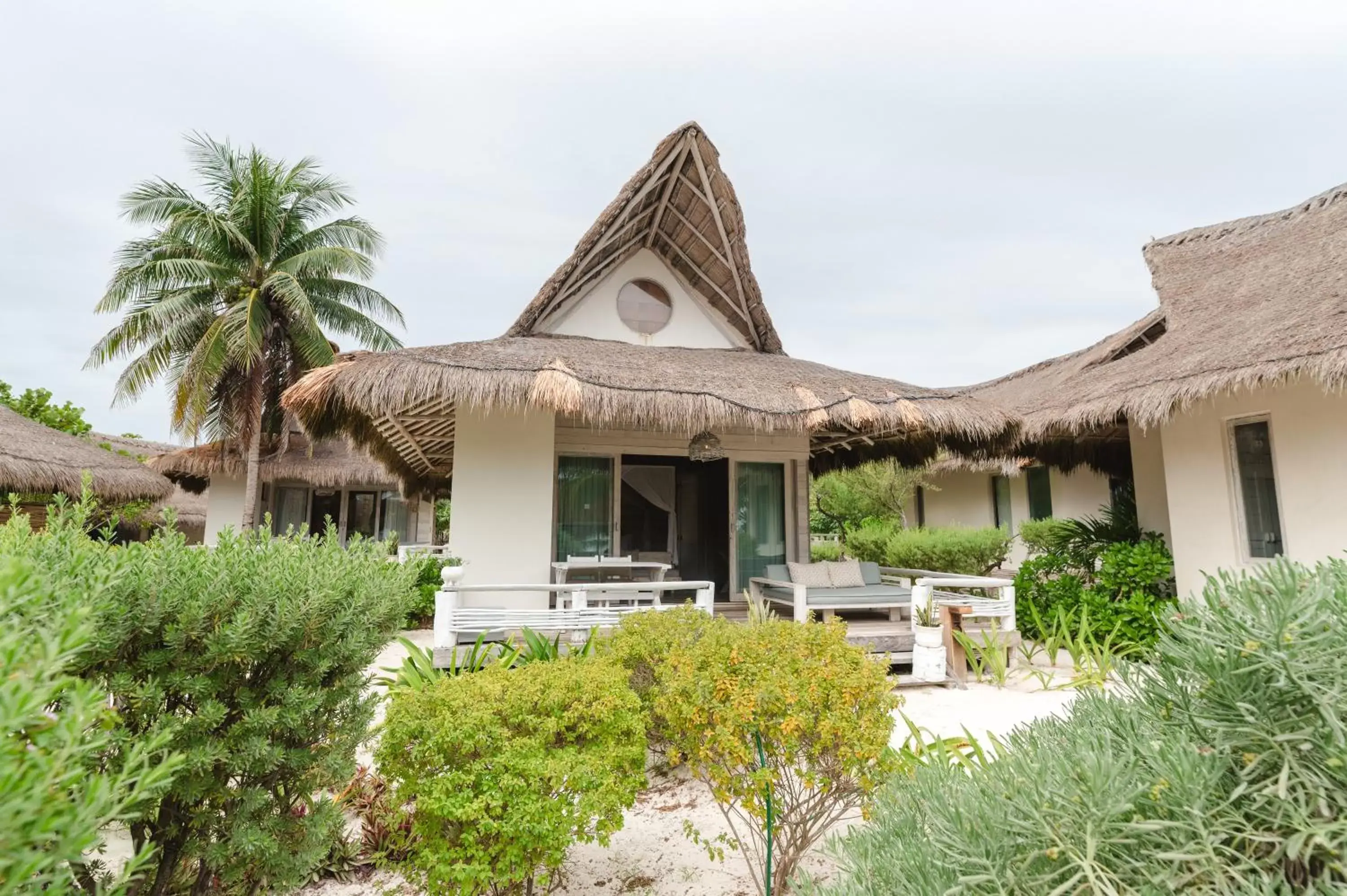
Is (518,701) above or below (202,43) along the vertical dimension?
below

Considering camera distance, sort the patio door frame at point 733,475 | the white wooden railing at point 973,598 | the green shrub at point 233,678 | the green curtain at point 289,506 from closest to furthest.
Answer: the green shrub at point 233,678 → the white wooden railing at point 973,598 → the patio door frame at point 733,475 → the green curtain at point 289,506

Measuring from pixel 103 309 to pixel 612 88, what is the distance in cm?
1293

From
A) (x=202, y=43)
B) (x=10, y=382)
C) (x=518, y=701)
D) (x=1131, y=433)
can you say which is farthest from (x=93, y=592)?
(x=10, y=382)

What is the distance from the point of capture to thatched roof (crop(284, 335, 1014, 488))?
20.2 ft

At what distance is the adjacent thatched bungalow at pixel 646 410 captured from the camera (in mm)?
6523

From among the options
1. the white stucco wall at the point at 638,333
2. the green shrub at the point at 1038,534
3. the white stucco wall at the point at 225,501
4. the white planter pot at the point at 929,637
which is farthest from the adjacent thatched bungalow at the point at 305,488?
the green shrub at the point at 1038,534

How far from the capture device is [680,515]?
11.0 m

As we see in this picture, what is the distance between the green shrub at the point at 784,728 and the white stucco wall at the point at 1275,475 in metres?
4.77

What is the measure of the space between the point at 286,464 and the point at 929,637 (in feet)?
54.4

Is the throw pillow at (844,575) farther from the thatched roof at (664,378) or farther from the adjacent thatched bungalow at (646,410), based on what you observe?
the thatched roof at (664,378)

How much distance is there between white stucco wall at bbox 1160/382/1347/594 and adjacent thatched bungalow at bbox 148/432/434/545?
607 inches

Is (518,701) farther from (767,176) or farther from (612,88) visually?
(767,176)

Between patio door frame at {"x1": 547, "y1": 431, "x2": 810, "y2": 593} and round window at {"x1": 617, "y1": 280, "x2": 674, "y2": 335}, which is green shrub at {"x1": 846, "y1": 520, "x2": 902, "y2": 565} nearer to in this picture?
patio door frame at {"x1": 547, "y1": 431, "x2": 810, "y2": 593}

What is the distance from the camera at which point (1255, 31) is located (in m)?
8.85
